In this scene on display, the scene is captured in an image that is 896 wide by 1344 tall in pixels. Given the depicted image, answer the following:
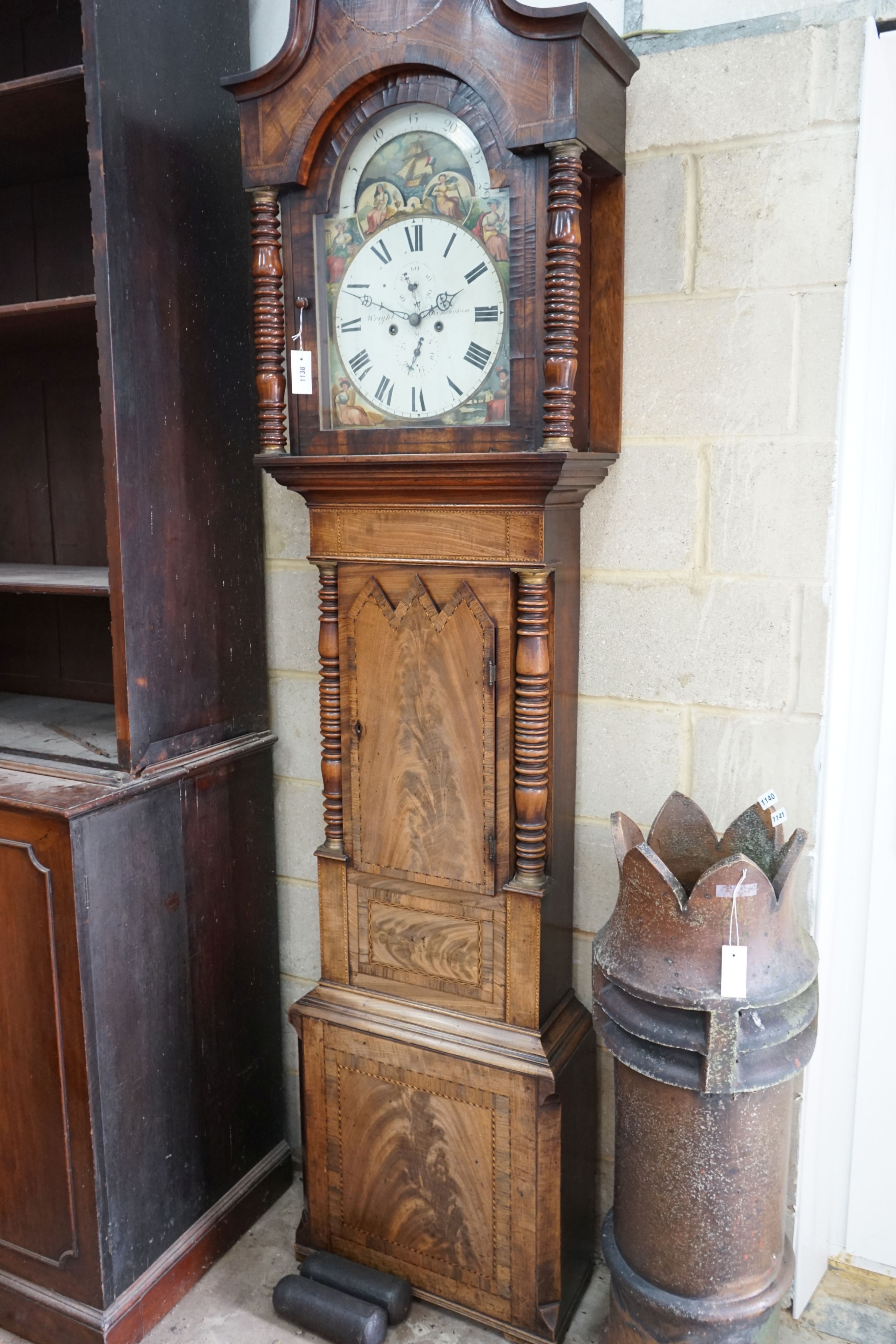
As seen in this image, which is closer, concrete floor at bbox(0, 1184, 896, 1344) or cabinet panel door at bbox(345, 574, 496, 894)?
cabinet panel door at bbox(345, 574, 496, 894)

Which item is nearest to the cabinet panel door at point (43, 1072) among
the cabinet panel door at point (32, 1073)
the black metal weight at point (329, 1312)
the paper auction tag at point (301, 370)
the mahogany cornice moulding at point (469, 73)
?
the cabinet panel door at point (32, 1073)

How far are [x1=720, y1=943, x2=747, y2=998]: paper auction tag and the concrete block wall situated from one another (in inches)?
14.2

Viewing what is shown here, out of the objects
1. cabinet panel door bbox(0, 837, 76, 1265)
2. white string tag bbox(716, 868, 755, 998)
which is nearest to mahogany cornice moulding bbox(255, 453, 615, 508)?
white string tag bbox(716, 868, 755, 998)

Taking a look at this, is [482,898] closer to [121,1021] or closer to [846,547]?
[121,1021]

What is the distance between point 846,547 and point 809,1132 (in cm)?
98

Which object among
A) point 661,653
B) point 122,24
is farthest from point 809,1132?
point 122,24

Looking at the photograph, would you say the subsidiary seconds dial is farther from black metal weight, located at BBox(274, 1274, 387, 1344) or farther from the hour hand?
black metal weight, located at BBox(274, 1274, 387, 1344)

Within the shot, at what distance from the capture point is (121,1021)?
1.69 metres

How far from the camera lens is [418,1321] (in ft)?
5.80

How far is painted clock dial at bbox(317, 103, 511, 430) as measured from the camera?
4.65 ft

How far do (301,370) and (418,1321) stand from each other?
5.28 feet

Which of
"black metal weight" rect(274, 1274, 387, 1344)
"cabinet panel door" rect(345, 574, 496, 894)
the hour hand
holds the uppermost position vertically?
the hour hand

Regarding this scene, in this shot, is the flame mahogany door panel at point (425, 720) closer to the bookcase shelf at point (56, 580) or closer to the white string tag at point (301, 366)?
the white string tag at point (301, 366)

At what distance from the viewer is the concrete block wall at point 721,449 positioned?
148cm
